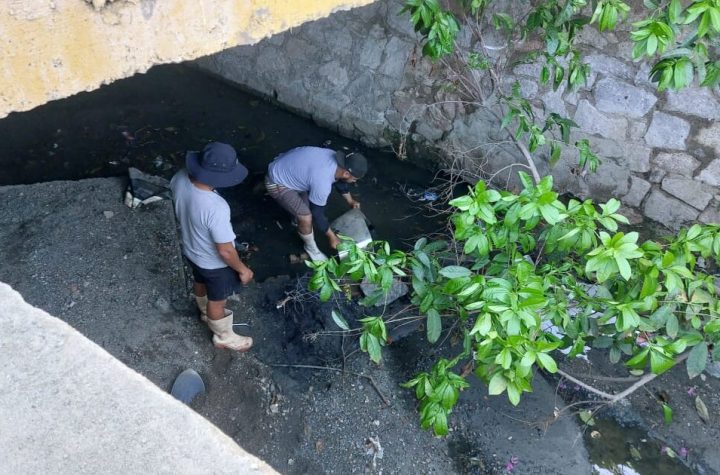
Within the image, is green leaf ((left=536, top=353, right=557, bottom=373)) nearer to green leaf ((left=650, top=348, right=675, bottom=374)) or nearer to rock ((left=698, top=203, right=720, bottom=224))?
green leaf ((left=650, top=348, right=675, bottom=374))

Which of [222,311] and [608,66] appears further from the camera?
[608,66]

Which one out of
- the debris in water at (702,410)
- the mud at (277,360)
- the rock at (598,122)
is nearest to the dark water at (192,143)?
the mud at (277,360)

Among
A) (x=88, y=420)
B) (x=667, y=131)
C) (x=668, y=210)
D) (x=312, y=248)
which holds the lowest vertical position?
(x=312, y=248)

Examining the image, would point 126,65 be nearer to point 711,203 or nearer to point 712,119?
point 712,119

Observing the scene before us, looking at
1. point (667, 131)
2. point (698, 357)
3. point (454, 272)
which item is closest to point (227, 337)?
point (454, 272)

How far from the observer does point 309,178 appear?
455cm

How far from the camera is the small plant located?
218 centimetres

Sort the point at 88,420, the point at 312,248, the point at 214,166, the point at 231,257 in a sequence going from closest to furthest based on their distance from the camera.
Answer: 1. the point at 88,420
2. the point at 214,166
3. the point at 231,257
4. the point at 312,248

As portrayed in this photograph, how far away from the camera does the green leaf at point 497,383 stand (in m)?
2.29

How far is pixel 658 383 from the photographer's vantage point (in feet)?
13.7

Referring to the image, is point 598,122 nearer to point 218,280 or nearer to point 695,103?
point 695,103

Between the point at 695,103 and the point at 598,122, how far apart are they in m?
0.70

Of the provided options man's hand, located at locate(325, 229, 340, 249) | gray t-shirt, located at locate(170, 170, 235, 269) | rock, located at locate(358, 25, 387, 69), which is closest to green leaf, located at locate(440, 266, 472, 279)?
gray t-shirt, located at locate(170, 170, 235, 269)

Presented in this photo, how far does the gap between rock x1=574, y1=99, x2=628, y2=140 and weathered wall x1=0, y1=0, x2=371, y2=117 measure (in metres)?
3.46
